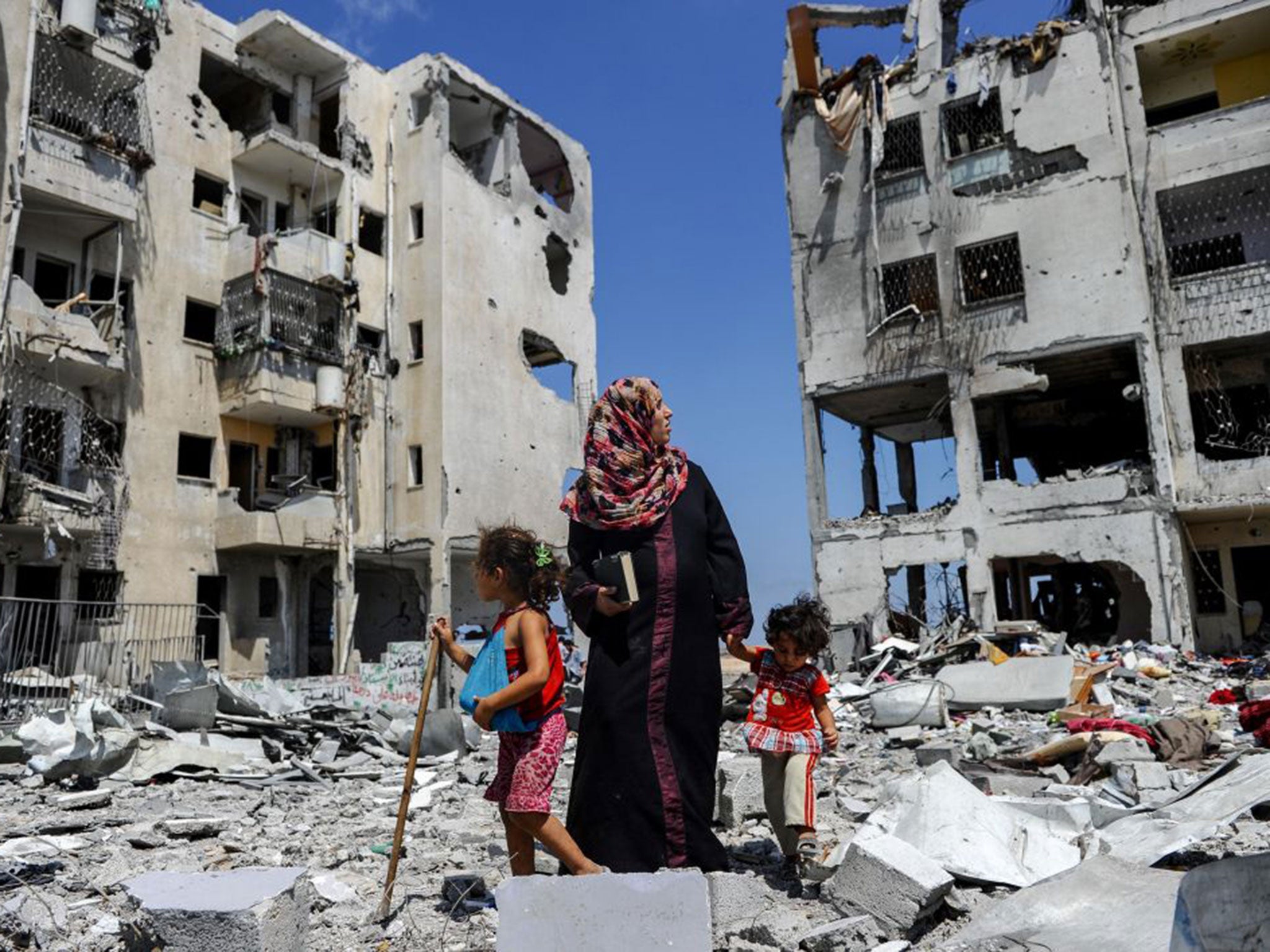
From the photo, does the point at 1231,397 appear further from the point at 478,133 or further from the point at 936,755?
the point at 478,133

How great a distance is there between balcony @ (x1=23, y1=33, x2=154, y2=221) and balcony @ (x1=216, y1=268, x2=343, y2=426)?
9.21 feet

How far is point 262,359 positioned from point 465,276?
6.42m

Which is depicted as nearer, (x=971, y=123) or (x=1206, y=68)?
(x=1206, y=68)

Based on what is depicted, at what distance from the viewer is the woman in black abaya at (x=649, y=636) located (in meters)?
3.28

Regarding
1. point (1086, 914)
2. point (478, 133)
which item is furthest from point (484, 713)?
point (478, 133)

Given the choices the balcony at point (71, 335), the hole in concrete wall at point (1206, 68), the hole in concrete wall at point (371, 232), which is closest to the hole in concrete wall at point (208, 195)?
the hole in concrete wall at point (371, 232)

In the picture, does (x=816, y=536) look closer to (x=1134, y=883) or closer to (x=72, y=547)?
(x=72, y=547)

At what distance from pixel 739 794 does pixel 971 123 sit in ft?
65.4

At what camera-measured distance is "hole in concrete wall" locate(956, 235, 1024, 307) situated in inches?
805

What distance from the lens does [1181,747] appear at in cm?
705

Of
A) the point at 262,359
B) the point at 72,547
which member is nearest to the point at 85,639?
the point at 72,547

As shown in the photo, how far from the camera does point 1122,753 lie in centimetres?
665

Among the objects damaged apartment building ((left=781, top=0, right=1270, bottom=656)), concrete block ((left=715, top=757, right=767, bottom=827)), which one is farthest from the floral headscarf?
damaged apartment building ((left=781, top=0, right=1270, bottom=656))

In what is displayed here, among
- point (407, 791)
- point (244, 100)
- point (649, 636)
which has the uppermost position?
point (244, 100)
